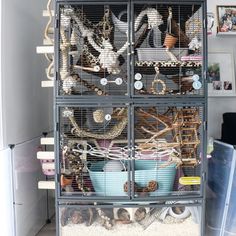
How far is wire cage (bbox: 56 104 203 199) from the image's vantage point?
148 centimetres

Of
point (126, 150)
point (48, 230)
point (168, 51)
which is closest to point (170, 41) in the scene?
point (168, 51)

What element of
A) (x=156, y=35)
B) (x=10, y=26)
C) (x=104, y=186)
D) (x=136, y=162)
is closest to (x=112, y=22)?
(x=156, y=35)

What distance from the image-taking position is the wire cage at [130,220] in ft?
5.03

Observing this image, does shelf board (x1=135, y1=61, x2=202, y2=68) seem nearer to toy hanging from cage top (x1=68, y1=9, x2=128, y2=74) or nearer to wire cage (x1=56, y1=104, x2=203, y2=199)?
toy hanging from cage top (x1=68, y1=9, x2=128, y2=74)

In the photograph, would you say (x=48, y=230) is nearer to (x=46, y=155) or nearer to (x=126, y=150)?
(x=46, y=155)

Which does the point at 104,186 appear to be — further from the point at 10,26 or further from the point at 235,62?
the point at 235,62

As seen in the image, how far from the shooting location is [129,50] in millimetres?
1439

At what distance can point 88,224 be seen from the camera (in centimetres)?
155

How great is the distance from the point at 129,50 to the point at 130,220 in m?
0.90

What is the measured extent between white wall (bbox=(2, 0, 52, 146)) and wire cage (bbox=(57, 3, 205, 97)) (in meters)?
0.31

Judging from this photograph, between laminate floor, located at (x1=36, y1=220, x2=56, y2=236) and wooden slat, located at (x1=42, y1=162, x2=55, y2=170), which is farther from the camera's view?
laminate floor, located at (x1=36, y1=220, x2=56, y2=236)

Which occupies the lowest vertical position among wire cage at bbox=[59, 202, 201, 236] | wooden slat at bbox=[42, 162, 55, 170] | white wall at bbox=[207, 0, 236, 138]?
wire cage at bbox=[59, 202, 201, 236]

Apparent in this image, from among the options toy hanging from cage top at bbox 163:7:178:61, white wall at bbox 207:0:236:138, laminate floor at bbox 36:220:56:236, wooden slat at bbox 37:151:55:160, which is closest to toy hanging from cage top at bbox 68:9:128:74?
toy hanging from cage top at bbox 163:7:178:61

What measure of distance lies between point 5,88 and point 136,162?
79 centimetres
